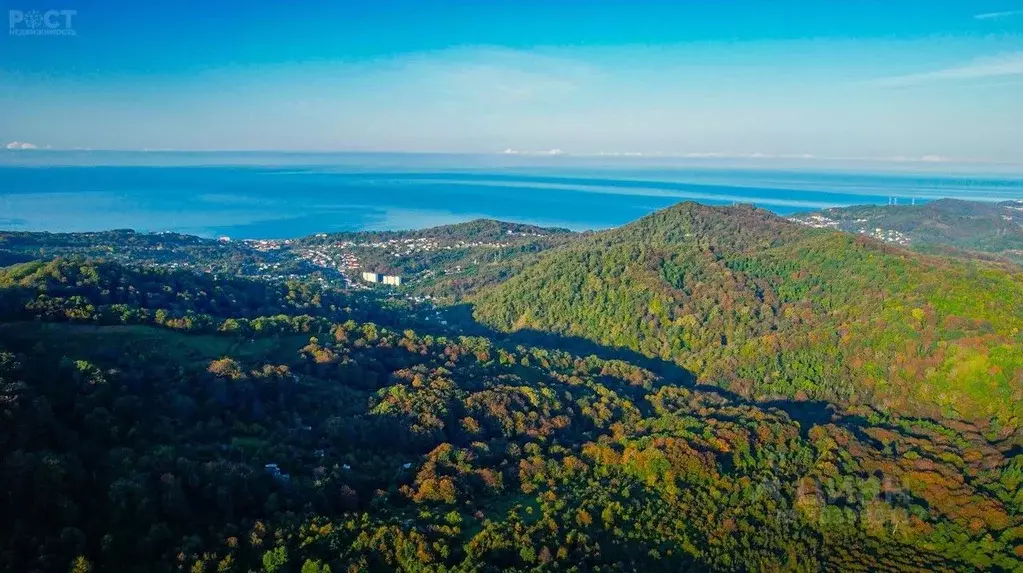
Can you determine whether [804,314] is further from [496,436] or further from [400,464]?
[400,464]

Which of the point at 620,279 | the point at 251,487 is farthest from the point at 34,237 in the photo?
the point at 251,487

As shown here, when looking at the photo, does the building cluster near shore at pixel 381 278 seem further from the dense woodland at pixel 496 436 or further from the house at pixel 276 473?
the house at pixel 276 473

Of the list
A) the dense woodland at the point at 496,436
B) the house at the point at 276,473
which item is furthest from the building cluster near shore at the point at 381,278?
the house at the point at 276,473

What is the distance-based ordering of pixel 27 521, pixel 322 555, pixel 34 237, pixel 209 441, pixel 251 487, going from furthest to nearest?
pixel 34 237 → pixel 209 441 → pixel 251 487 → pixel 322 555 → pixel 27 521

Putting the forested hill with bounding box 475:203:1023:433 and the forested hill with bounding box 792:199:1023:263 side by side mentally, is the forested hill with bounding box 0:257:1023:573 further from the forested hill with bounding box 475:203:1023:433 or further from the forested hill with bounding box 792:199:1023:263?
the forested hill with bounding box 792:199:1023:263

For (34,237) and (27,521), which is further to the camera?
(34,237)

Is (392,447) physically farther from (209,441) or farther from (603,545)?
(603,545)
